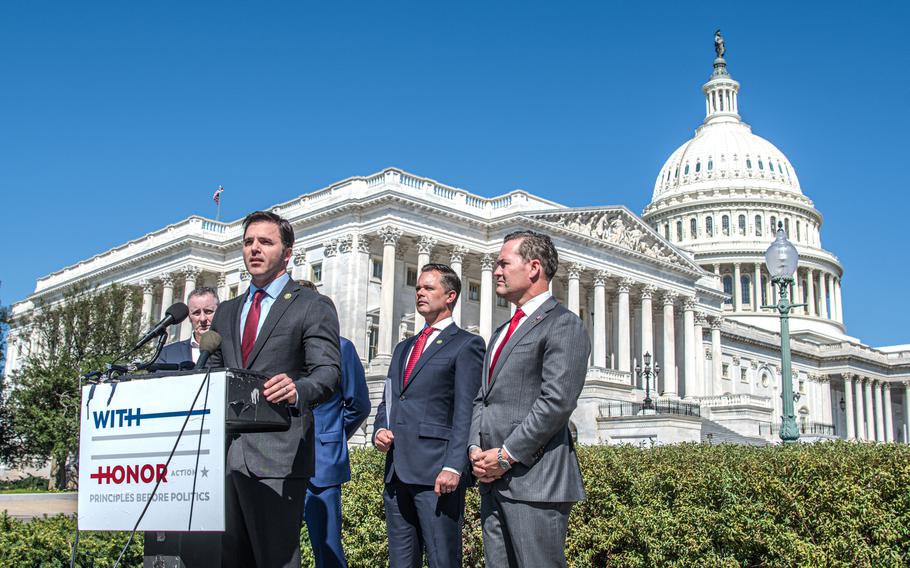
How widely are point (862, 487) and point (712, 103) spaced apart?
5143 inches

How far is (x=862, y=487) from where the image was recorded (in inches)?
319

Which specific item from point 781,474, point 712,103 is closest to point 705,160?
point 712,103

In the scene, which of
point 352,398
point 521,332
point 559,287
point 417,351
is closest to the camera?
point 521,332

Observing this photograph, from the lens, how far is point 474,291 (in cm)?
5975

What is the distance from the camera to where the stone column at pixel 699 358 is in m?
67.8

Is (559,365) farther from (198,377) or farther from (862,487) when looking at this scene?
(862,487)

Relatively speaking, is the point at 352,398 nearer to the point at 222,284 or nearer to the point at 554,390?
the point at 554,390

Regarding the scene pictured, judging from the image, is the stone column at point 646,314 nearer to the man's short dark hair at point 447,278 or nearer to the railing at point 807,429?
the railing at point 807,429

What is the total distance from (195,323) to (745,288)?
10605 centimetres

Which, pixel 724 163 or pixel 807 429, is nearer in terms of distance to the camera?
pixel 807 429

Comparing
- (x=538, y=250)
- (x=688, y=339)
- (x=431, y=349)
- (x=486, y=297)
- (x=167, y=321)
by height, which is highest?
(x=486, y=297)

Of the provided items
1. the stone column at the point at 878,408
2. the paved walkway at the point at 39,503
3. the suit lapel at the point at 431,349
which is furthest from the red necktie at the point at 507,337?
the stone column at the point at 878,408

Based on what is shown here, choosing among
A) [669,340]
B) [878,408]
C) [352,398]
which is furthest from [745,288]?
[352,398]

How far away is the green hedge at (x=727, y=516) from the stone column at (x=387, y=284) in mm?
41321
